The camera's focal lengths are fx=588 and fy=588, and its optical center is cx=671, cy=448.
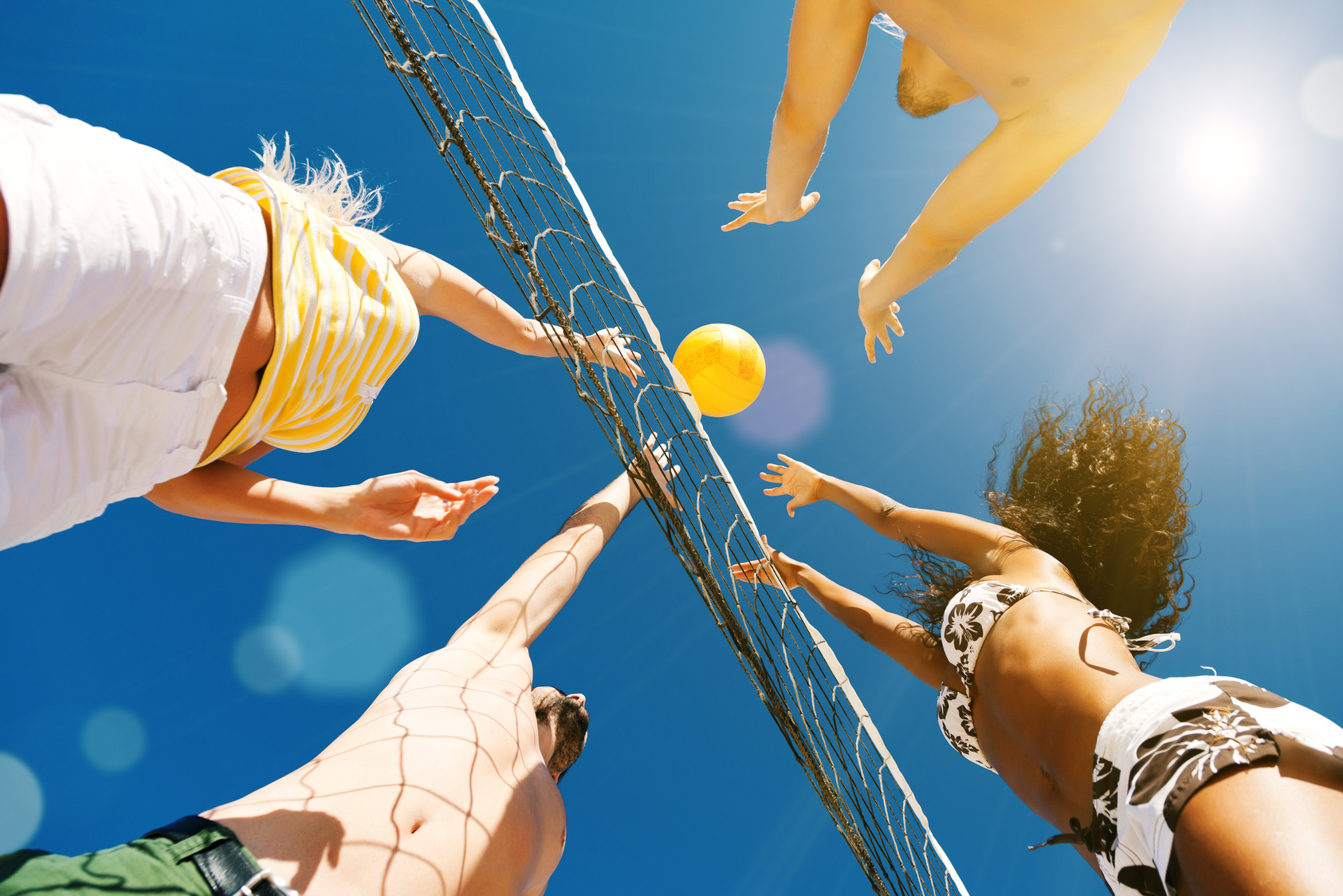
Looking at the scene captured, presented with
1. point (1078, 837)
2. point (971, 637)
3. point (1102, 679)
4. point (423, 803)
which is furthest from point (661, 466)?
point (1078, 837)

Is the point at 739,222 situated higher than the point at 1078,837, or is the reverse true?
the point at 739,222

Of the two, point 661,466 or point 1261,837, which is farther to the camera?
point 661,466

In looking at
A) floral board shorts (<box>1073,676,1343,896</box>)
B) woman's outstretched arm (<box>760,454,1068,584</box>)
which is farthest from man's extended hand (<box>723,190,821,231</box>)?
floral board shorts (<box>1073,676,1343,896</box>)

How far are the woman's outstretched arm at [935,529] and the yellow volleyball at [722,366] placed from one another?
0.62 meters

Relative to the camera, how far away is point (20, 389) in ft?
3.07

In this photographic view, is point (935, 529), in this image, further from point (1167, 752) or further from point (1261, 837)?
point (1261, 837)

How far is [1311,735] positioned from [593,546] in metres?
2.60

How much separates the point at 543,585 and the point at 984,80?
258cm

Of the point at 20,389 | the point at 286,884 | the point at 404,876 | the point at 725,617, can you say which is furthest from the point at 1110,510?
the point at 20,389

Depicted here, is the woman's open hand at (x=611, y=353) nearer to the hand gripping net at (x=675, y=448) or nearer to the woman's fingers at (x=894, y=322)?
the hand gripping net at (x=675, y=448)

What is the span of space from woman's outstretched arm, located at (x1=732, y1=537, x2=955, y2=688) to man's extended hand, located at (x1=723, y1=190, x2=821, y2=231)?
1.64 meters

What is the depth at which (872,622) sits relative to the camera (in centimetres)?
337

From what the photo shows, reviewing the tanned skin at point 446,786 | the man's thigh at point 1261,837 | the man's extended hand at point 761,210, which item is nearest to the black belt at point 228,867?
the tanned skin at point 446,786

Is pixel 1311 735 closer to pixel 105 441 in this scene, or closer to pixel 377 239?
pixel 105 441
